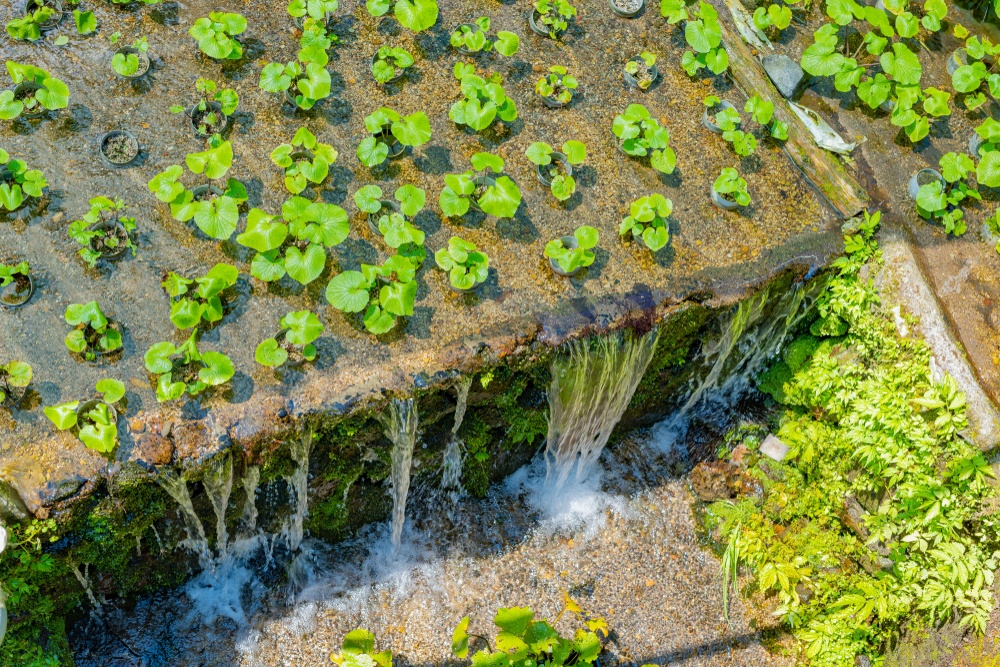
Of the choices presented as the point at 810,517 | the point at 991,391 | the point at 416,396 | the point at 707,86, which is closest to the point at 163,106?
the point at 416,396

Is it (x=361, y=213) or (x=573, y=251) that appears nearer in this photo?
(x=573, y=251)

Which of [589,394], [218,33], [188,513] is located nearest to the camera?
[188,513]

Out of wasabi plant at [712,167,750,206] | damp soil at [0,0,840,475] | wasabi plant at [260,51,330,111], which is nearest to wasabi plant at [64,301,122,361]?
damp soil at [0,0,840,475]

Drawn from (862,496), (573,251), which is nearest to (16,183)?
(573,251)

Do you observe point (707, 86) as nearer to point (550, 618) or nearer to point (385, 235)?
point (385, 235)

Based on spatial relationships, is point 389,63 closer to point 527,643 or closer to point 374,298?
point 374,298

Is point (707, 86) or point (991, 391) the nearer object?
point (991, 391)

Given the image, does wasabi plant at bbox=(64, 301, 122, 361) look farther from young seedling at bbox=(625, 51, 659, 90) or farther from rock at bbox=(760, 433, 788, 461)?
rock at bbox=(760, 433, 788, 461)
